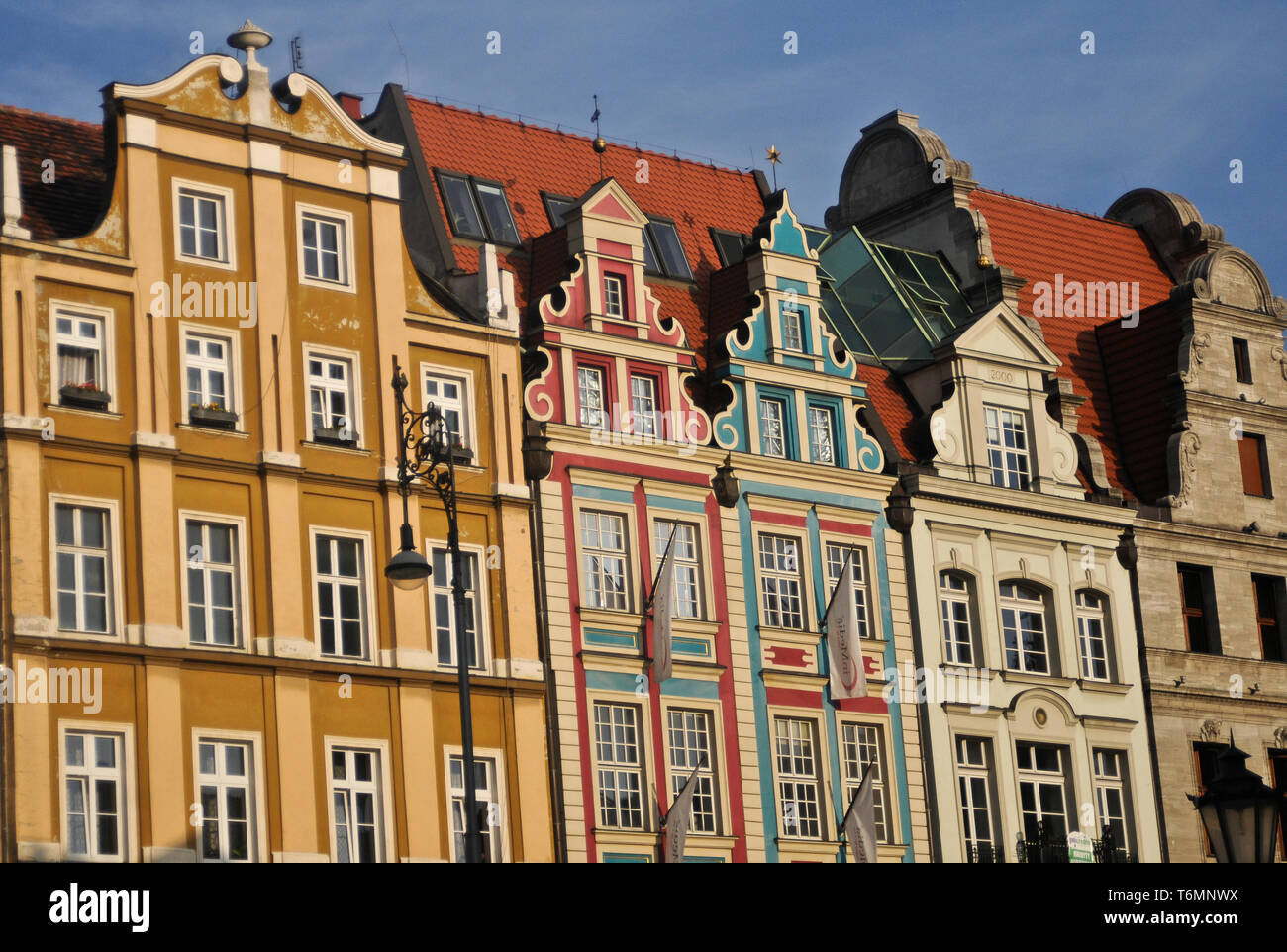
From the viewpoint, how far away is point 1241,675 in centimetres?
5084

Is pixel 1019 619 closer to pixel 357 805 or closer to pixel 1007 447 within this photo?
pixel 1007 447

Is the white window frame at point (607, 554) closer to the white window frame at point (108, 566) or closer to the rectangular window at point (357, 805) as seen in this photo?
the rectangular window at point (357, 805)

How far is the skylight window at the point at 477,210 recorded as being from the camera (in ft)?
149

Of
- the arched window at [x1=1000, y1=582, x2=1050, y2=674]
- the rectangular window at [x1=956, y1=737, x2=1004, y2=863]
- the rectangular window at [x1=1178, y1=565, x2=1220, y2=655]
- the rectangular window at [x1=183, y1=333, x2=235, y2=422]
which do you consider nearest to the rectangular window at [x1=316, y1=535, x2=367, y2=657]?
the rectangular window at [x1=183, y1=333, x2=235, y2=422]

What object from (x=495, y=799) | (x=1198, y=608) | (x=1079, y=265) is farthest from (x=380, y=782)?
(x=1079, y=265)

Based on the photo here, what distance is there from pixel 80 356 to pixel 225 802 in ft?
22.3

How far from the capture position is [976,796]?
151 feet

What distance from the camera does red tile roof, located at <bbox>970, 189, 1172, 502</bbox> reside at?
→ 53.8m

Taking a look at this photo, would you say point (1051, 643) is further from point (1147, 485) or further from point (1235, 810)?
point (1235, 810)

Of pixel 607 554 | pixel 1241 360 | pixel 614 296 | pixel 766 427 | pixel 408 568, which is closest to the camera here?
pixel 408 568

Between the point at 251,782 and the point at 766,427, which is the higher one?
the point at 766,427

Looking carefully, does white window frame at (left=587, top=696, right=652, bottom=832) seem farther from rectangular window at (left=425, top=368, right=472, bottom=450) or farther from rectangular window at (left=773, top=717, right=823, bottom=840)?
rectangular window at (left=425, top=368, right=472, bottom=450)

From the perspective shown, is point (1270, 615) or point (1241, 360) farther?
point (1241, 360)

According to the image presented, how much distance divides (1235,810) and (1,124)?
23933 mm
